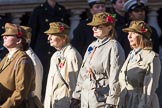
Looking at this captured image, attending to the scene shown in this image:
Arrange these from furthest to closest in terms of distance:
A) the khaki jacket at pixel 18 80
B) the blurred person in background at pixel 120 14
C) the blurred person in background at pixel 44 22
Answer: the blurred person in background at pixel 44 22 → the blurred person in background at pixel 120 14 → the khaki jacket at pixel 18 80

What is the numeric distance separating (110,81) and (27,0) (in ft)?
15.1

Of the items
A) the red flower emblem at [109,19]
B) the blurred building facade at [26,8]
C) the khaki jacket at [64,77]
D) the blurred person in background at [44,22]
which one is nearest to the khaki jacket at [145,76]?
the red flower emblem at [109,19]

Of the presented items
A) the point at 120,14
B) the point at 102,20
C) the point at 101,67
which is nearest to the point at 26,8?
the point at 120,14

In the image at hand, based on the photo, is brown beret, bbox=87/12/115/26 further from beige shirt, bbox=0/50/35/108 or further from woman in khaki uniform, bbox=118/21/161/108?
beige shirt, bbox=0/50/35/108

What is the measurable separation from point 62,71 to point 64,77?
0.27ft

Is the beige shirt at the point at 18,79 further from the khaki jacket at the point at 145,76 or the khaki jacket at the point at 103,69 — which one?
the khaki jacket at the point at 145,76

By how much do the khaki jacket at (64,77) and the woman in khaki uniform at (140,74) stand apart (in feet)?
3.03

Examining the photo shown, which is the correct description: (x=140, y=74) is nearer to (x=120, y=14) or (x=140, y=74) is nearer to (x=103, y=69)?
(x=103, y=69)

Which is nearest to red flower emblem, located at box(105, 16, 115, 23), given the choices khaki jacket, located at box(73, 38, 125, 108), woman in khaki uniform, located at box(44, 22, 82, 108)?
khaki jacket, located at box(73, 38, 125, 108)

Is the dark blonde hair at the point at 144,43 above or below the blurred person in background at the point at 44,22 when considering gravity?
above

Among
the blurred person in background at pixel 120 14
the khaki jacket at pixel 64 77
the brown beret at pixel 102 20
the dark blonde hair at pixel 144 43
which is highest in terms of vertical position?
the brown beret at pixel 102 20

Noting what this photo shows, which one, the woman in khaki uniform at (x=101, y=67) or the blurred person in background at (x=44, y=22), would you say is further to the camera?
the blurred person in background at (x=44, y=22)

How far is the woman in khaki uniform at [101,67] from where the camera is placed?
8152mm

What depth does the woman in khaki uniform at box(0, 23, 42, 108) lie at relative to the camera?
25.5 feet
